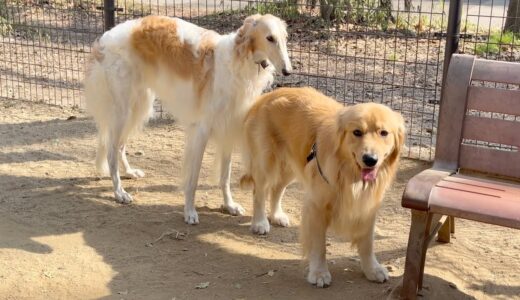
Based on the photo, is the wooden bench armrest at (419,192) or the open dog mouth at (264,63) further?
the open dog mouth at (264,63)

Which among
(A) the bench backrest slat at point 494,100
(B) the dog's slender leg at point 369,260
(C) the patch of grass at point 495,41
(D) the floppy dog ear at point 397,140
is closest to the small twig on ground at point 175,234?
(B) the dog's slender leg at point 369,260

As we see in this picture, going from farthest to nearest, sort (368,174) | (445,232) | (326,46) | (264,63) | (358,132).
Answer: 1. (326,46)
2. (264,63)
3. (445,232)
4. (368,174)
5. (358,132)

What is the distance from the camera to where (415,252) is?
11.2 feet

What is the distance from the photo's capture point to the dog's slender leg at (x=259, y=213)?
4625 mm

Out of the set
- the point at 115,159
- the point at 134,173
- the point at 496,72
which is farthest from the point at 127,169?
the point at 496,72

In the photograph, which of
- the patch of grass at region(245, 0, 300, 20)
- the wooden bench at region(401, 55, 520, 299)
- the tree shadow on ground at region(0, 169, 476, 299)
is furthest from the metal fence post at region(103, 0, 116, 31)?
the wooden bench at region(401, 55, 520, 299)

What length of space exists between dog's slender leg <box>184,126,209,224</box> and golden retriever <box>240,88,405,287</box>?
369mm

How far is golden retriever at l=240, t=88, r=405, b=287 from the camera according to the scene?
11.5 ft

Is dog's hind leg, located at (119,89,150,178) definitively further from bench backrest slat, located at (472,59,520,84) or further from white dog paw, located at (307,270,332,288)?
bench backrest slat, located at (472,59,520,84)

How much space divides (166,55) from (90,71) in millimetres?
747

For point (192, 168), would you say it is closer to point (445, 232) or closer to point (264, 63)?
point (264, 63)

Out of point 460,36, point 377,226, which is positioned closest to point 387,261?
point 377,226

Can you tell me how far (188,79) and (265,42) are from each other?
2.35 ft

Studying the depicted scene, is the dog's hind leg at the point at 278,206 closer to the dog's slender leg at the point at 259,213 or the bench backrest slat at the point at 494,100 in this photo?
the dog's slender leg at the point at 259,213
